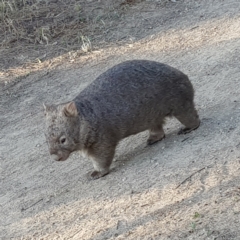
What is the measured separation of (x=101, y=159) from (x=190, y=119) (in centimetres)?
94

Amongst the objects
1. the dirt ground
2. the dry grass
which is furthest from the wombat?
the dry grass

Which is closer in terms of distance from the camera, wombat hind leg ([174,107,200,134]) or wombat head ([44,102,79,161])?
wombat head ([44,102,79,161])

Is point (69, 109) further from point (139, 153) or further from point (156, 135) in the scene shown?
point (156, 135)

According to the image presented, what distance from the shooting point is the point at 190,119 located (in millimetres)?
6375

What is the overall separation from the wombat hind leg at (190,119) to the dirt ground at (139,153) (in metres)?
0.06

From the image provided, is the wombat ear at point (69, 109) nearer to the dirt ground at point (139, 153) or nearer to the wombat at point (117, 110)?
the wombat at point (117, 110)

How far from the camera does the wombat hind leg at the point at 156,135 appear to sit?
6.51 m

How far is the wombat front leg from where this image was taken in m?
6.15

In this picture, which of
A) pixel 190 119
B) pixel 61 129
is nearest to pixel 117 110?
pixel 61 129

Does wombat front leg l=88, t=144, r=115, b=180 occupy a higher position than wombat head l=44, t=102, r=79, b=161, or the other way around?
wombat head l=44, t=102, r=79, b=161

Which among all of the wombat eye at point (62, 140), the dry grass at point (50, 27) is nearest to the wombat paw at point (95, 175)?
the wombat eye at point (62, 140)

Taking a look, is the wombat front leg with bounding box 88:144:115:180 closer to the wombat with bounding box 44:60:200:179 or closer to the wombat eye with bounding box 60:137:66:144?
the wombat with bounding box 44:60:200:179

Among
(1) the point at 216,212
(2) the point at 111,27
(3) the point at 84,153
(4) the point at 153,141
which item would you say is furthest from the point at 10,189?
(2) the point at 111,27

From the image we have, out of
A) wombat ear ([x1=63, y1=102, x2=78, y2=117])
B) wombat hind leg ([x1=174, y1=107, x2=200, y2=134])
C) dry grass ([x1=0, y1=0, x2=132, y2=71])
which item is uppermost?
wombat ear ([x1=63, y1=102, x2=78, y2=117])
